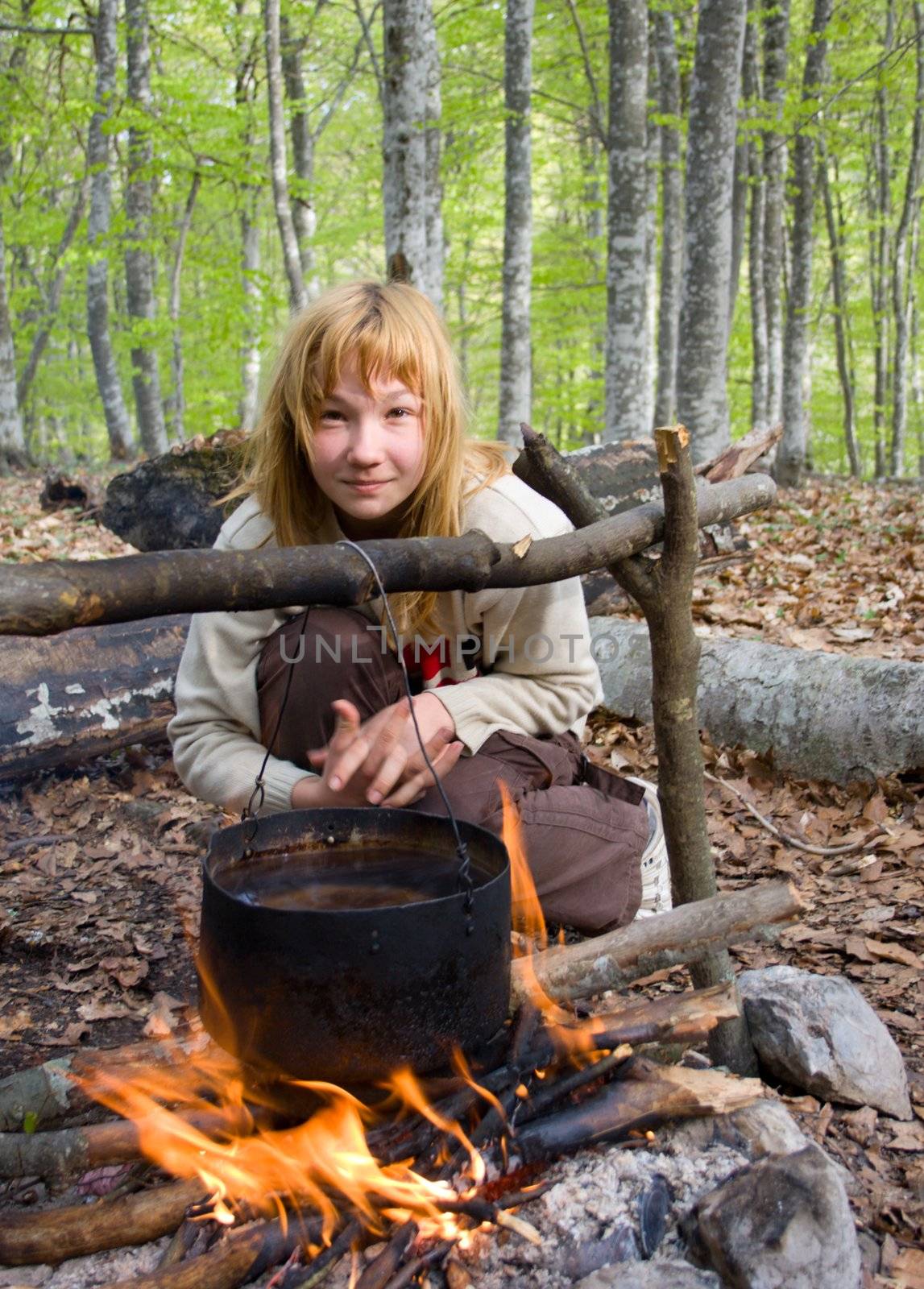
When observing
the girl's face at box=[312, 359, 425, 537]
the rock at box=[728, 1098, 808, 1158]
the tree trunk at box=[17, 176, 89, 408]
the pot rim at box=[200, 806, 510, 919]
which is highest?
the tree trunk at box=[17, 176, 89, 408]

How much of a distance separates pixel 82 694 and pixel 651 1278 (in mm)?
3405

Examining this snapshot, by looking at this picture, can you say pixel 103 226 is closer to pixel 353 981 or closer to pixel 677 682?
pixel 677 682

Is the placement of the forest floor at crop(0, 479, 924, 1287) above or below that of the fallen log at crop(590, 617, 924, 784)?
below

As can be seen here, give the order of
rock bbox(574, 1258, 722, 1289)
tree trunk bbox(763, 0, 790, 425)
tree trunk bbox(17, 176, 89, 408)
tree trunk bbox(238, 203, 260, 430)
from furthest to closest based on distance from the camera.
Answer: tree trunk bbox(17, 176, 89, 408) → tree trunk bbox(238, 203, 260, 430) → tree trunk bbox(763, 0, 790, 425) → rock bbox(574, 1258, 722, 1289)

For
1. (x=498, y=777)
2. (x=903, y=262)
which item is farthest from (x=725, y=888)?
(x=903, y=262)

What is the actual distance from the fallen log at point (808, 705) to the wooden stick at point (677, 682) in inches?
62.6

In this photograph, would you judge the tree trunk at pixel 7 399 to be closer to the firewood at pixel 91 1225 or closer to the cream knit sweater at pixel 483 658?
the cream knit sweater at pixel 483 658

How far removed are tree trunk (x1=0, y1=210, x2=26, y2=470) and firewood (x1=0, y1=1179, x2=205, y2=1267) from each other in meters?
14.1

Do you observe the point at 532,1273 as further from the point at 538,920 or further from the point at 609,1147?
the point at 538,920

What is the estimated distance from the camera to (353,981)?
5.35 ft

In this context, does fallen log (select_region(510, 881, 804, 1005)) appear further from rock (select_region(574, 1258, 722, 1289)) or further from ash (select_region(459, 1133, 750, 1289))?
rock (select_region(574, 1258, 722, 1289))

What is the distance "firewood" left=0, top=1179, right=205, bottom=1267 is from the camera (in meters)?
1.67

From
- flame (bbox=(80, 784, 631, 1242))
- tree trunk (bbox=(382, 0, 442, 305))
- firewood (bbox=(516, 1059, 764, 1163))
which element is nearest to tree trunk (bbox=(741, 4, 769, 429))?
tree trunk (bbox=(382, 0, 442, 305))

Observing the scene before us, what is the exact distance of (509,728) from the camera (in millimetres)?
2654
